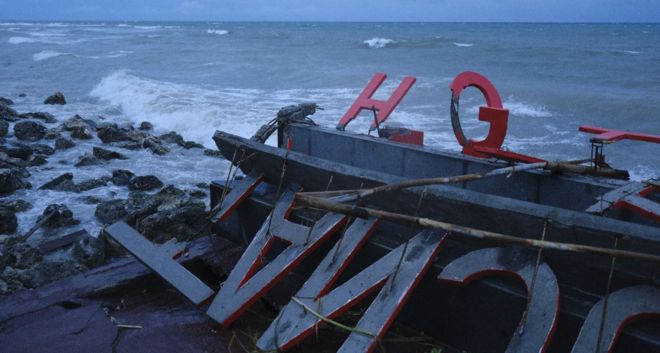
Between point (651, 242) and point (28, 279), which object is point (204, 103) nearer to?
point (28, 279)

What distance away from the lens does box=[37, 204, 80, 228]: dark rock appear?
873 cm

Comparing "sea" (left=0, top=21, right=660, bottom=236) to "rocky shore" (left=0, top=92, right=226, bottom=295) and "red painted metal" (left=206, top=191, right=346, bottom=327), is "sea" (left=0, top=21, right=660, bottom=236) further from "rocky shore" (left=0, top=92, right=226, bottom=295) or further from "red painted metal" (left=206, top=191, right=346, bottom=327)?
"red painted metal" (left=206, top=191, right=346, bottom=327)

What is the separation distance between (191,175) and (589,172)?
31.0ft

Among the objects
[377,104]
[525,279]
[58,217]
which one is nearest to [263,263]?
[525,279]

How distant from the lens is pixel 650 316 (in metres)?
2.96

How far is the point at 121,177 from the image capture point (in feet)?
36.9

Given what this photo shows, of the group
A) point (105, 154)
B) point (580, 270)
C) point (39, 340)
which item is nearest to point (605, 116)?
point (105, 154)

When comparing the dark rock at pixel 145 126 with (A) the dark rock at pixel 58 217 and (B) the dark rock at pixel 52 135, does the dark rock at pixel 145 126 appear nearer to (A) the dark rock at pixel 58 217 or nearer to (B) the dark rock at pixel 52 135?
(B) the dark rock at pixel 52 135

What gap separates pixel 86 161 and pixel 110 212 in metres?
4.33

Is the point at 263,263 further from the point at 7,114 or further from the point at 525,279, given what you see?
the point at 7,114

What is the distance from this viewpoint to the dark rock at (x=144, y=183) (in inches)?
427

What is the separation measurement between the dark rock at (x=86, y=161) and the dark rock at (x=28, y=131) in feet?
11.1

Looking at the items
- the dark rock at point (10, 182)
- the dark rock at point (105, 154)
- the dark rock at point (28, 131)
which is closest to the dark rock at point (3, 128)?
the dark rock at point (28, 131)

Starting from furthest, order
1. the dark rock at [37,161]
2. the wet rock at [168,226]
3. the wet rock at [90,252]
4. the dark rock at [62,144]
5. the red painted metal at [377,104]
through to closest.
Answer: the dark rock at [62,144]
the dark rock at [37,161]
the wet rock at [168,226]
the wet rock at [90,252]
the red painted metal at [377,104]
